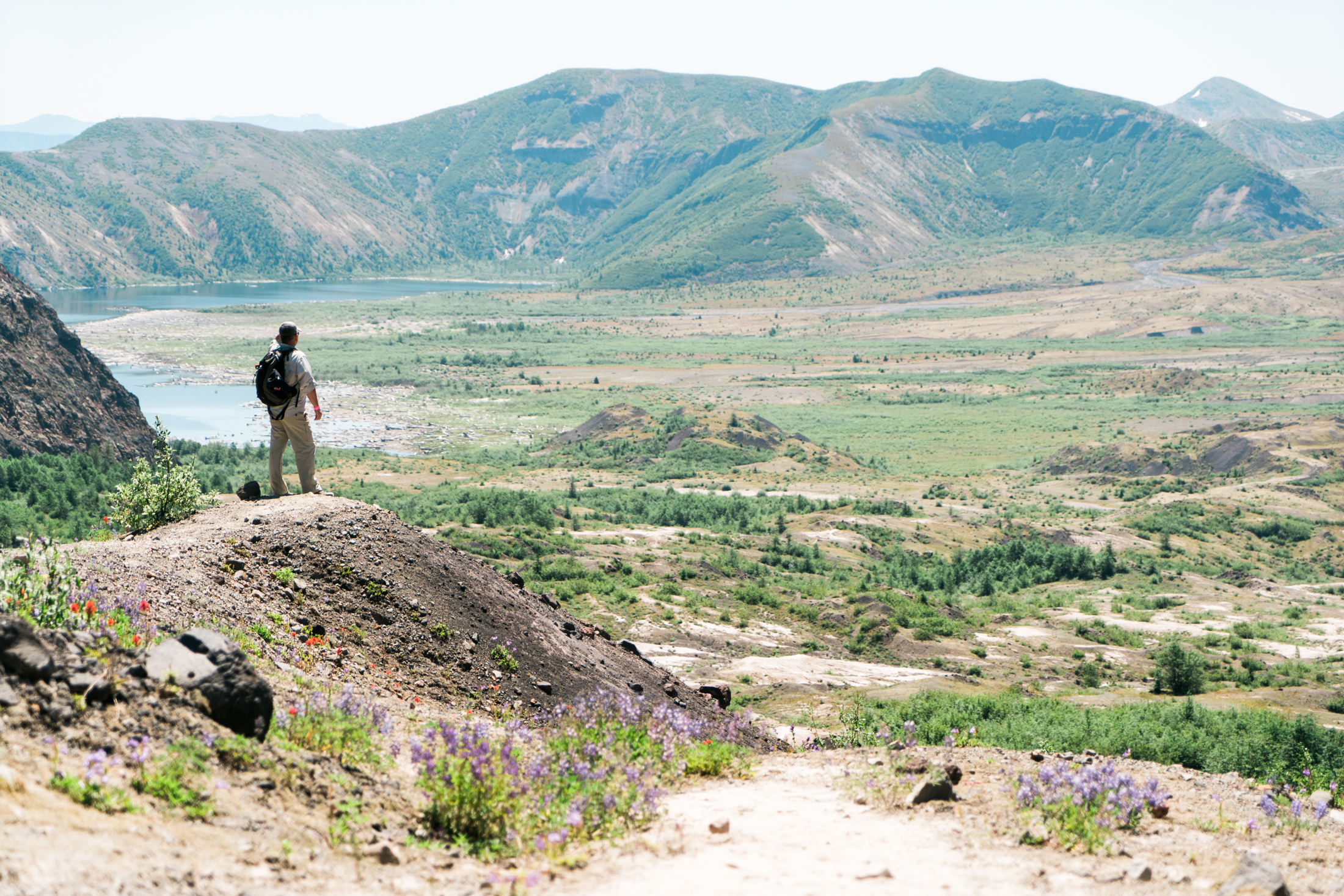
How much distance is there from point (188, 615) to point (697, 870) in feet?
18.8

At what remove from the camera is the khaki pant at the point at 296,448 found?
12.7 m

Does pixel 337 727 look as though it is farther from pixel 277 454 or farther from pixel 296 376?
pixel 277 454

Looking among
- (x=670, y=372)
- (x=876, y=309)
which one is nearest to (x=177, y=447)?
(x=670, y=372)

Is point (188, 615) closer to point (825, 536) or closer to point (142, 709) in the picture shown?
point (142, 709)

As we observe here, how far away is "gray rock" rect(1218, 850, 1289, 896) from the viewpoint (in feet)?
23.0

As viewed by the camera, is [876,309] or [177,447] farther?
[876,309]

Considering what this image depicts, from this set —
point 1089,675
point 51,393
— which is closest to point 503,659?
point 1089,675

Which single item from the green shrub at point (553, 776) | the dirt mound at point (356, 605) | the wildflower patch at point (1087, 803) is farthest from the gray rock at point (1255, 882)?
the dirt mound at point (356, 605)

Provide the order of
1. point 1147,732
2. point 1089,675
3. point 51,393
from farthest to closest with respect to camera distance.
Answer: point 51,393 < point 1089,675 < point 1147,732

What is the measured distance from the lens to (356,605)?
1177cm

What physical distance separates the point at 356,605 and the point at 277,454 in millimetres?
2860

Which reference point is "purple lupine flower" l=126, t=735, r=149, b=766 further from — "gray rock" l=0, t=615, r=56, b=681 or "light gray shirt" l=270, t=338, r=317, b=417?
"light gray shirt" l=270, t=338, r=317, b=417

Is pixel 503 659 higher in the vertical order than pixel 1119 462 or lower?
higher

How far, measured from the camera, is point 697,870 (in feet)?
Result: 22.8
